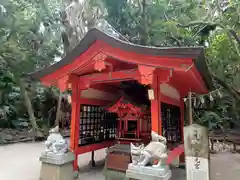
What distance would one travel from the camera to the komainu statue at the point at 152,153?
3.35 meters

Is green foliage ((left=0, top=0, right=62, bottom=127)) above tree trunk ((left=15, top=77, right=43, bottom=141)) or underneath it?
above

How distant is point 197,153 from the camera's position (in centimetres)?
364

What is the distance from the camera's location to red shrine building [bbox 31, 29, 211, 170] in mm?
3844

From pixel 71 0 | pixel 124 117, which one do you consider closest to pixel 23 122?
pixel 71 0

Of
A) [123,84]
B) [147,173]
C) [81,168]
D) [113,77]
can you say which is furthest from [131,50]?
[81,168]

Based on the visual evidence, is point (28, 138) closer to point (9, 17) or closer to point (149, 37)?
point (9, 17)

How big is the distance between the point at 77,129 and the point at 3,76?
32.9 ft

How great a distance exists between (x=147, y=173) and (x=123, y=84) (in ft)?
9.73

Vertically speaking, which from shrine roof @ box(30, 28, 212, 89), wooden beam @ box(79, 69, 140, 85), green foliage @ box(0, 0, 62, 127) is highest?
green foliage @ box(0, 0, 62, 127)

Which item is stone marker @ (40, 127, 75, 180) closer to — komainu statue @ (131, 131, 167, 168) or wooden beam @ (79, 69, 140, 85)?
wooden beam @ (79, 69, 140, 85)

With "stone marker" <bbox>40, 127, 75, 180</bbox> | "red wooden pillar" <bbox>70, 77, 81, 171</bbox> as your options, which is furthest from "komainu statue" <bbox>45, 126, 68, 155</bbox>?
"red wooden pillar" <bbox>70, 77, 81, 171</bbox>

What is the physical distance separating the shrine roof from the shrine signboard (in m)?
1.19

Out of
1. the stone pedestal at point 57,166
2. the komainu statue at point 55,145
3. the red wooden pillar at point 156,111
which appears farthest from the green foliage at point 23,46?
the red wooden pillar at point 156,111

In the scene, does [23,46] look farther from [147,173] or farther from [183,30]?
[147,173]
